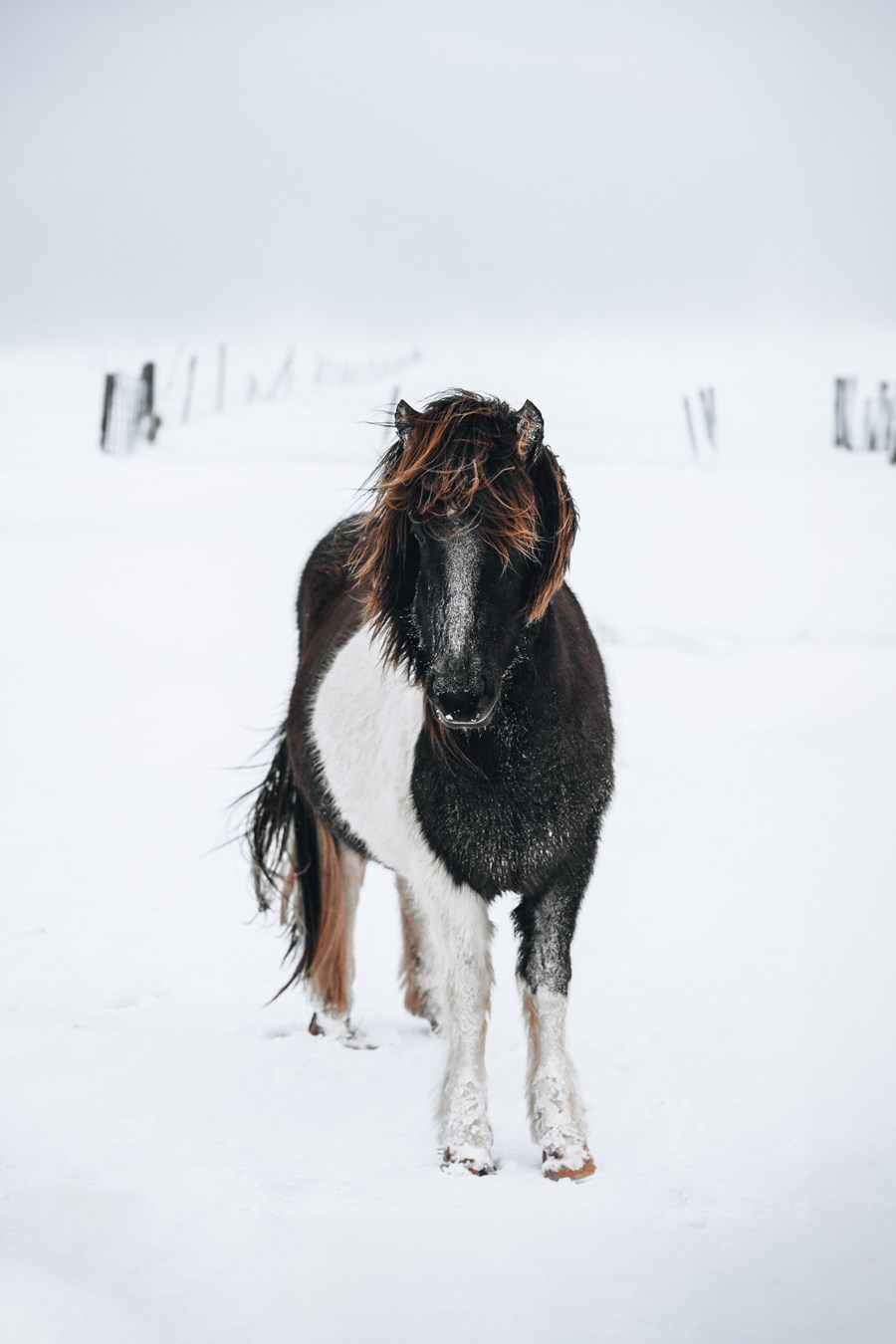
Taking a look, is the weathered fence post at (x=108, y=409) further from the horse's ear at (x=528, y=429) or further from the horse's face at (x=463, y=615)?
the horse's face at (x=463, y=615)

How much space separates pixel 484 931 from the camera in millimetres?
3314

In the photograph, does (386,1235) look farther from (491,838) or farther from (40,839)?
(40,839)

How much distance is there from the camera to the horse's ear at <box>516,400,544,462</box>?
2.87m

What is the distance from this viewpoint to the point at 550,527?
296 cm

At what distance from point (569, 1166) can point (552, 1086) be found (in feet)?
0.70

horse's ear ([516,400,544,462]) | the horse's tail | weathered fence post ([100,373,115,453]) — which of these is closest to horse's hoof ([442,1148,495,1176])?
the horse's tail

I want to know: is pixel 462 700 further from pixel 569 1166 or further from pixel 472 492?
pixel 569 1166

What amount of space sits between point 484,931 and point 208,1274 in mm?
1112

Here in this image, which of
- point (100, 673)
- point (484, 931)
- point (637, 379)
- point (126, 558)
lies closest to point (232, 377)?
point (637, 379)

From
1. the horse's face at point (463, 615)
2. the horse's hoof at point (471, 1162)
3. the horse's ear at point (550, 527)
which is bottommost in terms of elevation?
the horse's hoof at point (471, 1162)

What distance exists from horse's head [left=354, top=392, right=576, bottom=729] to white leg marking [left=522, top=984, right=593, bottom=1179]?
1.02 m

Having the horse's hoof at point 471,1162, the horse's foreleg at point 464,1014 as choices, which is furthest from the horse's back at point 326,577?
the horse's hoof at point 471,1162

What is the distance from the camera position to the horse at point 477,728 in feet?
9.11

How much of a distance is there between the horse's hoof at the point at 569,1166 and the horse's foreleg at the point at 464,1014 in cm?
16
